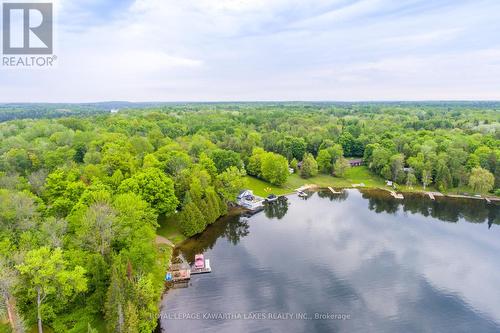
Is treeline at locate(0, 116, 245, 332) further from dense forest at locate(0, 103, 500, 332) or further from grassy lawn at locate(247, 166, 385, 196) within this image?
grassy lawn at locate(247, 166, 385, 196)

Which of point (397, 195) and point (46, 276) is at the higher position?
point (46, 276)

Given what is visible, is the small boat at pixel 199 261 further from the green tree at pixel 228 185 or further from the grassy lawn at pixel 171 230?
the green tree at pixel 228 185

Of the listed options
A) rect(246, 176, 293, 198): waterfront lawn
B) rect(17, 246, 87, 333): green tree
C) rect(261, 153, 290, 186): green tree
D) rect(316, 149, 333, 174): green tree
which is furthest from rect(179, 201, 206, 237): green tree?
rect(316, 149, 333, 174): green tree

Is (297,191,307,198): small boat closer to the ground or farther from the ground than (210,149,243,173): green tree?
closer to the ground

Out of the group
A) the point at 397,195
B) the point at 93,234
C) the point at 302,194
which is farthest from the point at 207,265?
the point at 397,195

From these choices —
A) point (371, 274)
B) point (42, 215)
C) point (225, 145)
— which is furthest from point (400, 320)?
point (225, 145)

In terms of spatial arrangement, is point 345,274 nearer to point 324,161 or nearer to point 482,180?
point 324,161

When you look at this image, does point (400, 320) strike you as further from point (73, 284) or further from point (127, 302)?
point (73, 284)

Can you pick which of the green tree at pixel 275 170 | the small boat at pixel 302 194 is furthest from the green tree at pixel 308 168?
the small boat at pixel 302 194
